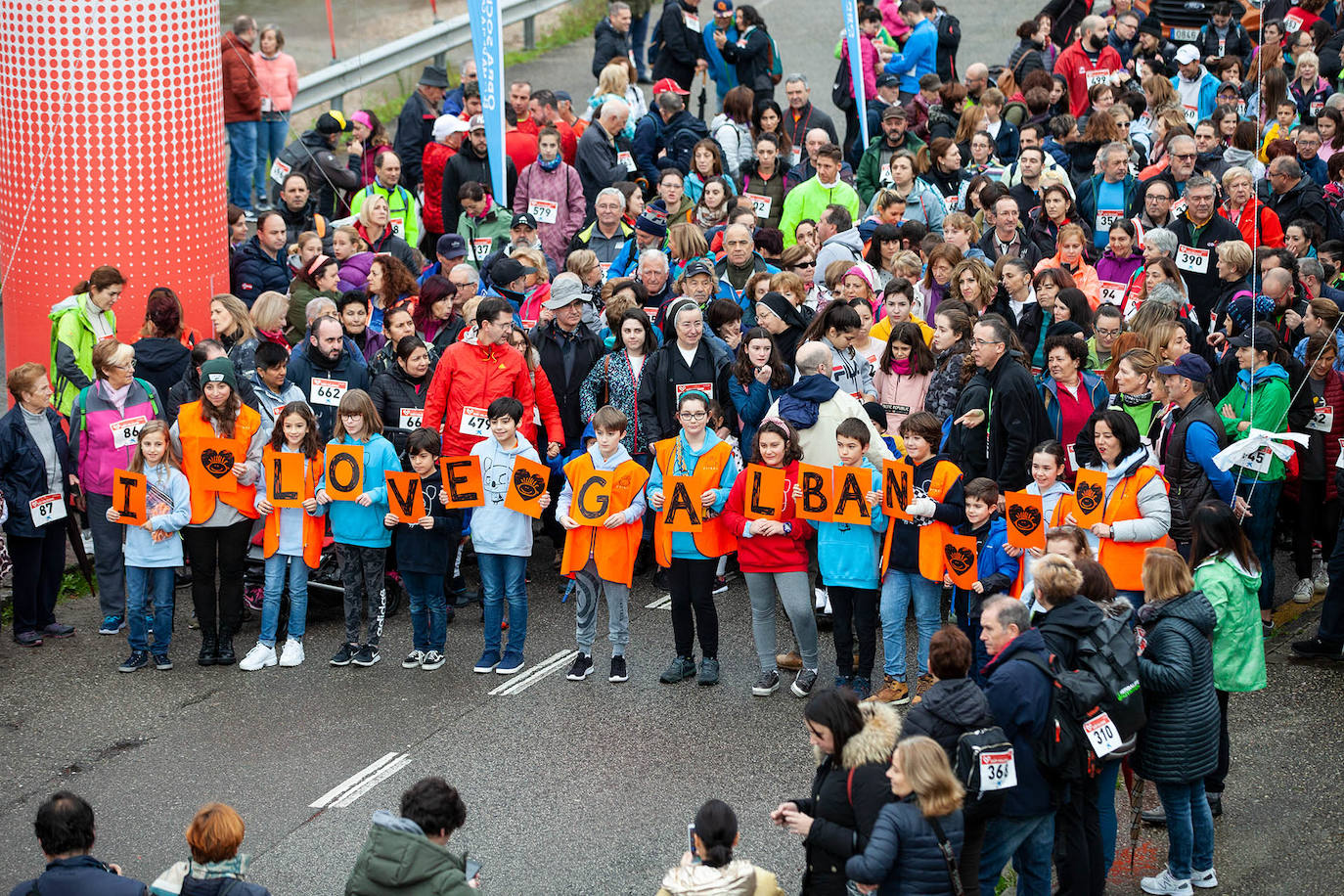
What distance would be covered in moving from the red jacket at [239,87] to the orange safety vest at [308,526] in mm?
8516

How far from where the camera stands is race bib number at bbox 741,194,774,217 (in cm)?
1505

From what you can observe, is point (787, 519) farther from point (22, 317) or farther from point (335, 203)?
point (335, 203)

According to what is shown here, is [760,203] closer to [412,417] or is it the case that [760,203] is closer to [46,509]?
[412,417]

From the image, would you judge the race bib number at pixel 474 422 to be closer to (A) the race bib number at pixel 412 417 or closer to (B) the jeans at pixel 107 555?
(A) the race bib number at pixel 412 417

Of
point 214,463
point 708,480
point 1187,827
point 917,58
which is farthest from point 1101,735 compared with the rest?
point 917,58

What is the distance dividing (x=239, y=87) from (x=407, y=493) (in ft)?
30.1

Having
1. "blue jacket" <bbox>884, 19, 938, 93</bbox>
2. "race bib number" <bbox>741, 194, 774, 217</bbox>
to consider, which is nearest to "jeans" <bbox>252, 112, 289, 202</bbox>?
"race bib number" <bbox>741, 194, 774, 217</bbox>

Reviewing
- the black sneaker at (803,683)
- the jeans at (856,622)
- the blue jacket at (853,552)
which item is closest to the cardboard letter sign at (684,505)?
the blue jacket at (853,552)

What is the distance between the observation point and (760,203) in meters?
15.1

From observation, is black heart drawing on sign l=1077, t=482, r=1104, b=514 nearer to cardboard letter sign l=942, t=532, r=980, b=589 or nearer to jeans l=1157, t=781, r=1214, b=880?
cardboard letter sign l=942, t=532, r=980, b=589

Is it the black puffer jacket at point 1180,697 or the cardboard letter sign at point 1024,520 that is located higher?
the cardboard letter sign at point 1024,520

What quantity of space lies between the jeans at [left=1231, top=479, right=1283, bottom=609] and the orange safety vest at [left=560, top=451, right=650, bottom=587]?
3848mm

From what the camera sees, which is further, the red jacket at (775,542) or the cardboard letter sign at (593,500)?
the cardboard letter sign at (593,500)

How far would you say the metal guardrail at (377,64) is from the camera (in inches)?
760
